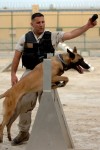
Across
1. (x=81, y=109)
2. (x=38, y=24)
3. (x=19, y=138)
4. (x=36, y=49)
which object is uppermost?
(x=38, y=24)

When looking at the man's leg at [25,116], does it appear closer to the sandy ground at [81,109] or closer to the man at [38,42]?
the man at [38,42]

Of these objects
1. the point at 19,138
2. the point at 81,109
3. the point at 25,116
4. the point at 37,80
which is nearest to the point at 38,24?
the point at 37,80

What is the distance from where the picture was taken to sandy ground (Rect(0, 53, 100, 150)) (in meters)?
7.04

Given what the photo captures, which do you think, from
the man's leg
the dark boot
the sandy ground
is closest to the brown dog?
the man's leg

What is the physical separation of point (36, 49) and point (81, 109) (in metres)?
3.62

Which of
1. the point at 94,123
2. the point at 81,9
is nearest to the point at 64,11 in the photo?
the point at 81,9

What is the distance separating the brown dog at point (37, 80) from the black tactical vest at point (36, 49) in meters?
0.30

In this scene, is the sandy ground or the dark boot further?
the sandy ground

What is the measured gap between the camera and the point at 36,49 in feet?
20.9

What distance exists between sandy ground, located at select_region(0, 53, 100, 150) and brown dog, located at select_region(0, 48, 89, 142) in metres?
0.80

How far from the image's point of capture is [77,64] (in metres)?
6.18

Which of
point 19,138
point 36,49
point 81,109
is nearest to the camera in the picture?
point 36,49

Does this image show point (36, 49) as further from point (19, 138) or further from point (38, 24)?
point (19, 138)

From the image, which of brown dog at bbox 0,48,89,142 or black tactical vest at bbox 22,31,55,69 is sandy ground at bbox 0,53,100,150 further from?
black tactical vest at bbox 22,31,55,69
